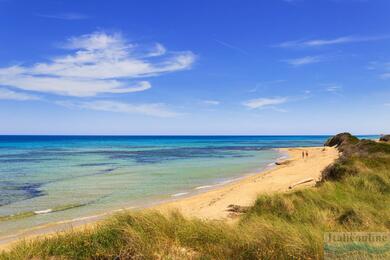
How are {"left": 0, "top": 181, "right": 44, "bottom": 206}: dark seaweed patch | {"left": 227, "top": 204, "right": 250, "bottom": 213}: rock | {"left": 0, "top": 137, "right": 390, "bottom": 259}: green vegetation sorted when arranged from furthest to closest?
{"left": 0, "top": 181, "right": 44, "bottom": 206}: dark seaweed patch, {"left": 227, "top": 204, "right": 250, "bottom": 213}: rock, {"left": 0, "top": 137, "right": 390, "bottom": 259}: green vegetation

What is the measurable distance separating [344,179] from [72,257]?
37.5 ft

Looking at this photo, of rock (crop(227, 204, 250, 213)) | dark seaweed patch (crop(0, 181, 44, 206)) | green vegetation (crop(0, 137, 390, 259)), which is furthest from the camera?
dark seaweed patch (crop(0, 181, 44, 206))

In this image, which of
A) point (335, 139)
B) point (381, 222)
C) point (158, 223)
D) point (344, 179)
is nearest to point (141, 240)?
point (158, 223)

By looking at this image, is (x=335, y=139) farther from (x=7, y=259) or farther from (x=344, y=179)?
(x=7, y=259)

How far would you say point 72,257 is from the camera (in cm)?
643

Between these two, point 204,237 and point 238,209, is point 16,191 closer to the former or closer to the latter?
point 238,209

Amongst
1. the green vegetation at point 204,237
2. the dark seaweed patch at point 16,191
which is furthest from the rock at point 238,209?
the dark seaweed patch at point 16,191

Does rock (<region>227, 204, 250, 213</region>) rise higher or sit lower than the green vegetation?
lower

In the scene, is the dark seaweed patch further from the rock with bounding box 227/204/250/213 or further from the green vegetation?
the green vegetation

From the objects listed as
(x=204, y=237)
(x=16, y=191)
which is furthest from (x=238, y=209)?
(x=16, y=191)

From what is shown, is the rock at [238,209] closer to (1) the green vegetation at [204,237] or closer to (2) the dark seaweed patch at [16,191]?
(1) the green vegetation at [204,237]

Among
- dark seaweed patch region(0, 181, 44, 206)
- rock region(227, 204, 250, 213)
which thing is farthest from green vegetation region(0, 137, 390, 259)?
dark seaweed patch region(0, 181, 44, 206)

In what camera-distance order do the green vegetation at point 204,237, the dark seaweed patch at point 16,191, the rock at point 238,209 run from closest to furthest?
the green vegetation at point 204,237
the rock at point 238,209
the dark seaweed patch at point 16,191

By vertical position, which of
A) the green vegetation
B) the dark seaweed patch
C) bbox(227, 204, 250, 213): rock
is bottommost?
the dark seaweed patch
